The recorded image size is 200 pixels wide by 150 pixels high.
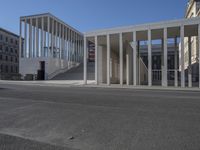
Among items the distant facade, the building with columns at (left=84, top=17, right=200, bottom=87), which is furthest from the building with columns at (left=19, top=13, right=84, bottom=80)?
the distant facade

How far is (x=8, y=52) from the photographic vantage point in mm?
74500

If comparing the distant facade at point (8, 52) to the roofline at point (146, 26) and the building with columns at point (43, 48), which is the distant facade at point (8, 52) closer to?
the building with columns at point (43, 48)

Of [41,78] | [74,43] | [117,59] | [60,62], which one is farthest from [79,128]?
[74,43]

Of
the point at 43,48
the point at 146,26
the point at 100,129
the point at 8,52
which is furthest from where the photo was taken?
the point at 8,52

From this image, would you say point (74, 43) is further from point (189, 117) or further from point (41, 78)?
point (189, 117)

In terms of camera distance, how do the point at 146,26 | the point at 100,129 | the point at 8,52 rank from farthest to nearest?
the point at 8,52
the point at 146,26
the point at 100,129

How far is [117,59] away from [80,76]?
283 inches

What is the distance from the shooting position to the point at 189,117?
710 centimetres

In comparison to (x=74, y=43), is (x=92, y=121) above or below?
below

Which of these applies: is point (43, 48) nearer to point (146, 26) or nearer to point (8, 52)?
point (146, 26)

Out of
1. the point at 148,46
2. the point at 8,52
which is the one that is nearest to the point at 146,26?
the point at 148,46

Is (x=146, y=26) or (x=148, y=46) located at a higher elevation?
(x=146, y=26)

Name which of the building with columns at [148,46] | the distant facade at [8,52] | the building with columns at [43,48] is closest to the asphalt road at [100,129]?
the building with columns at [148,46]

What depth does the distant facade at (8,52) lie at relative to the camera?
234ft
